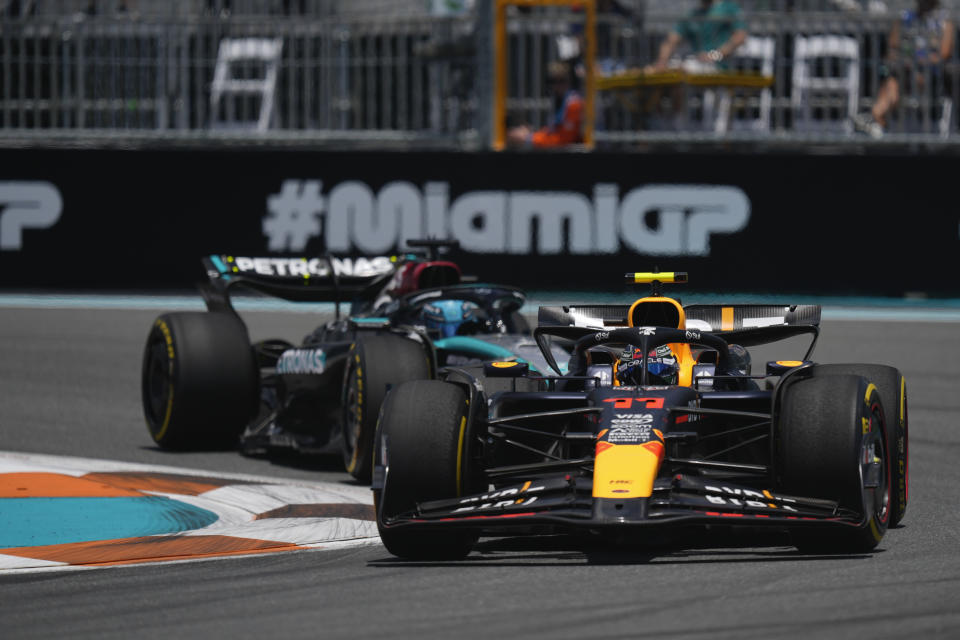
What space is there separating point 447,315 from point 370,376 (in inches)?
61.8

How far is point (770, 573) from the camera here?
6031 mm

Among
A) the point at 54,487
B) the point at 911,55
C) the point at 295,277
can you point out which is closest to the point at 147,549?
the point at 54,487

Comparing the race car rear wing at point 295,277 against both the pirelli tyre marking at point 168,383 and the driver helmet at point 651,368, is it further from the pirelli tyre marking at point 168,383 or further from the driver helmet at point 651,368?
the driver helmet at point 651,368

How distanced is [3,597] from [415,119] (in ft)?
43.4

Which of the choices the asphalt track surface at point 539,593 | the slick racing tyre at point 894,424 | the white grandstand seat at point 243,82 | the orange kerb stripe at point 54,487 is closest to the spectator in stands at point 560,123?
the white grandstand seat at point 243,82

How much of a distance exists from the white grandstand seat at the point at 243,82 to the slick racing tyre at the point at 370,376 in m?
9.85

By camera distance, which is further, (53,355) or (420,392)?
(53,355)

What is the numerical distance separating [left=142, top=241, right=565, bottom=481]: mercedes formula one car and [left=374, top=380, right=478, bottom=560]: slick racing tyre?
9.02ft

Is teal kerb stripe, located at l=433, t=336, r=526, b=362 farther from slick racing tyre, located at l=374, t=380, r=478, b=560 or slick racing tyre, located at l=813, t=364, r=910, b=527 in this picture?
slick racing tyre, located at l=374, t=380, r=478, b=560

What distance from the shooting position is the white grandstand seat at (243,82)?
18750mm

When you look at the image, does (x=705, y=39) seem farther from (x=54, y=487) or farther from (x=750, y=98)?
(x=54, y=487)

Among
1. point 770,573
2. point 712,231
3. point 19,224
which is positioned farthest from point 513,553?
point 19,224

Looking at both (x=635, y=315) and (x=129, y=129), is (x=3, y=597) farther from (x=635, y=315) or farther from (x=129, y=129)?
(x=129, y=129)

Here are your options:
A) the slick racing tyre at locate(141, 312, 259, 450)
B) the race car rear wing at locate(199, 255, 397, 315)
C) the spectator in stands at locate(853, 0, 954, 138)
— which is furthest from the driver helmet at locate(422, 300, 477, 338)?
the spectator in stands at locate(853, 0, 954, 138)
